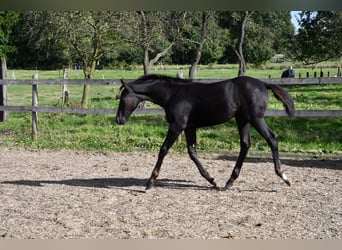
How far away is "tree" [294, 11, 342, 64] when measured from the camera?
18.6m

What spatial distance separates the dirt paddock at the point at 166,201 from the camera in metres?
3.86

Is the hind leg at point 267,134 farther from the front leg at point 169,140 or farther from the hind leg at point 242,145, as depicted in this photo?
the front leg at point 169,140

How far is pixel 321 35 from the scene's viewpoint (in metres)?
19.0

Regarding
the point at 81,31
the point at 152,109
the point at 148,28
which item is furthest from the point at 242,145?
the point at 148,28

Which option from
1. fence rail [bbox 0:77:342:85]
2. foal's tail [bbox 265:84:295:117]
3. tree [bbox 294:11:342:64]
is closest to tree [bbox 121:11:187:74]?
fence rail [bbox 0:77:342:85]

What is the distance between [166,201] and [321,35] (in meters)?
16.3

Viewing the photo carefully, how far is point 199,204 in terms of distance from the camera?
4801mm

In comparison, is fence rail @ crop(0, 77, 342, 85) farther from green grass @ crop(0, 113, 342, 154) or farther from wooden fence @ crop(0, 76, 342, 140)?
green grass @ crop(0, 113, 342, 154)

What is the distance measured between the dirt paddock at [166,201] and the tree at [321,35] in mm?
12674

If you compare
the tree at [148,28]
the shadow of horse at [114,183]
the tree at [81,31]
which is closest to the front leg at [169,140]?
the shadow of horse at [114,183]

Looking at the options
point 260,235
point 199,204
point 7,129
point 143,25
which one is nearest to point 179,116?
point 199,204

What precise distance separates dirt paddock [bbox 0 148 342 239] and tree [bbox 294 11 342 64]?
12.7m

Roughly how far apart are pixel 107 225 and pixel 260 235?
4.61 ft

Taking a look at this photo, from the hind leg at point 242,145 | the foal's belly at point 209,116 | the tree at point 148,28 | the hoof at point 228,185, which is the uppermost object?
the tree at point 148,28
